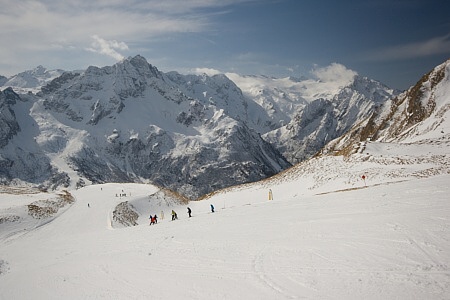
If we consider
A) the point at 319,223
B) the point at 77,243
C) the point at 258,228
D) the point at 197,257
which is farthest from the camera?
the point at 77,243

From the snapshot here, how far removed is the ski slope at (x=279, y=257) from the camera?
11453 mm

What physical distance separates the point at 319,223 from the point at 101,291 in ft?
38.4

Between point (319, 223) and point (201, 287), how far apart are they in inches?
324

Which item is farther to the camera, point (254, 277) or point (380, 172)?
point (380, 172)

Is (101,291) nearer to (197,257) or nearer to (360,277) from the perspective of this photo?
(197,257)

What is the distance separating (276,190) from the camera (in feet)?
143

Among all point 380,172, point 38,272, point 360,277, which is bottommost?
point 38,272

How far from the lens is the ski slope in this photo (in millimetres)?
11453

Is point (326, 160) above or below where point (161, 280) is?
above

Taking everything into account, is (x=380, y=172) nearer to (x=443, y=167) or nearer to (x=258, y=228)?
(x=443, y=167)

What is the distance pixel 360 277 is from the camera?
11.5 m

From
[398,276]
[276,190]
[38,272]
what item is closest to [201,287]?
[398,276]

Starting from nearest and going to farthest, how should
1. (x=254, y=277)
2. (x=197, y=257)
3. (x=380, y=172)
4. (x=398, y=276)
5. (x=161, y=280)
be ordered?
(x=398, y=276), (x=254, y=277), (x=161, y=280), (x=197, y=257), (x=380, y=172)

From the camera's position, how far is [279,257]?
47.9ft
